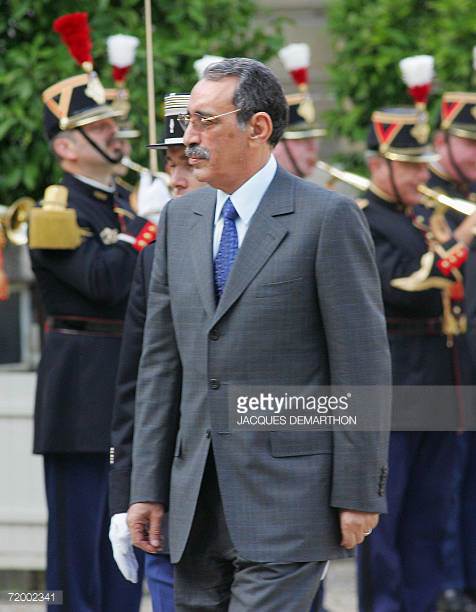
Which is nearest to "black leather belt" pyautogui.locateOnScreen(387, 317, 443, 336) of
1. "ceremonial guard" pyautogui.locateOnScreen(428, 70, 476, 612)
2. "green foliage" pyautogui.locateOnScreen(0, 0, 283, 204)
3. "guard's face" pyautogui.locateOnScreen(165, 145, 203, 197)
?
"ceremonial guard" pyautogui.locateOnScreen(428, 70, 476, 612)

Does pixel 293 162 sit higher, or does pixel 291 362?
pixel 291 362

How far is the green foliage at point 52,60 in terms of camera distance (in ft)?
24.3

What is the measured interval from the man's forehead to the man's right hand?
0.94 metres

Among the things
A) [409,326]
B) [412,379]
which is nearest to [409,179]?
Answer: [409,326]

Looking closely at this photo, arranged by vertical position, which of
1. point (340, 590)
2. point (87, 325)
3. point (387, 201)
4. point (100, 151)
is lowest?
point (340, 590)

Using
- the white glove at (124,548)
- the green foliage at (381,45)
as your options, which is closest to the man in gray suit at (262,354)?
the white glove at (124,548)

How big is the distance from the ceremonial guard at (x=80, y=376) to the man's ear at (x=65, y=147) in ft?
0.43

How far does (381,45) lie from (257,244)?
5782mm

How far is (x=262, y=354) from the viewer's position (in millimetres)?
3672

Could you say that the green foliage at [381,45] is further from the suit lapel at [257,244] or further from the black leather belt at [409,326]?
the suit lapel at [257,244]

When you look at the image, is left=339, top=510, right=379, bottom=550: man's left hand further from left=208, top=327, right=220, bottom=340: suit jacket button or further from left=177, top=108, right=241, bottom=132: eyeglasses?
left=177, top=108, right=241, bottom=132: eyeglasses

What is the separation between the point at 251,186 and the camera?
3801 mm

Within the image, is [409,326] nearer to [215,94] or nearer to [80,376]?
[80,376]

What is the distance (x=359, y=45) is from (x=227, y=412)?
19.6 feet
